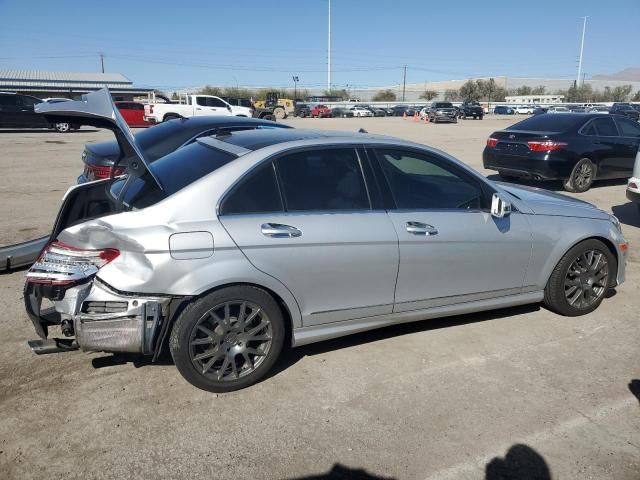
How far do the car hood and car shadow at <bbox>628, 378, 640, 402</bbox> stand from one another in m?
1.42

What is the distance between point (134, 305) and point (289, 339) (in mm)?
1087

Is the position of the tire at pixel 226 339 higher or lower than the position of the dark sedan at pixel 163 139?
lower

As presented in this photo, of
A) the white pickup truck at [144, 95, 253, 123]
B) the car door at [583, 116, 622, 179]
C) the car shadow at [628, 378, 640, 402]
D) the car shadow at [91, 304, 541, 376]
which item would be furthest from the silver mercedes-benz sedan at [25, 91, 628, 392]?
the white pickup truck at [144, 95, 253, 123]

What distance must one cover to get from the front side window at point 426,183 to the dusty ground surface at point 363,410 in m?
1.08

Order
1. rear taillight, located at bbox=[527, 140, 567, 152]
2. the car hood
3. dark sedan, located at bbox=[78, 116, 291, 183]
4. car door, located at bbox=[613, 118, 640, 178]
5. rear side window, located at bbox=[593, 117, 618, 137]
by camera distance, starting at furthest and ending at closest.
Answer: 1. car door, located at bbox=[613, 118, 640, 178]
2. rear side window, located at bbox=[593, 117, 618, 137]
3. rear taillight, located at bbox=[527, 140, 567, 152]
4. dark sedan, located at bbox=[78, 116, 291, 183]
5. the car hood

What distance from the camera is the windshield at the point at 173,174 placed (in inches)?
126

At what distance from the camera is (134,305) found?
2965 mm

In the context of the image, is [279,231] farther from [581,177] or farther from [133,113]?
[133,113]

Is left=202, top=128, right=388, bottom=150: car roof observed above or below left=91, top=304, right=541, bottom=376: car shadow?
above

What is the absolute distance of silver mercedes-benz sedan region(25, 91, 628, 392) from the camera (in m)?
3.00

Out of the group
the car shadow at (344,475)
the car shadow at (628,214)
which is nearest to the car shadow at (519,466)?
the car shadow at (344,475)

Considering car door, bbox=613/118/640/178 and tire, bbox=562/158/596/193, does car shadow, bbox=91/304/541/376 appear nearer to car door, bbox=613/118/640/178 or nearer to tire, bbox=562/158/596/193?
tire, bbox=562/158/596/193

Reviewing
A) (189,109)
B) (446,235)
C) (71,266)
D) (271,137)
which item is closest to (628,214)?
(446,235)

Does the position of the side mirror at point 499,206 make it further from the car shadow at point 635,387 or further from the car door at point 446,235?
the car shadow at point 635,387
